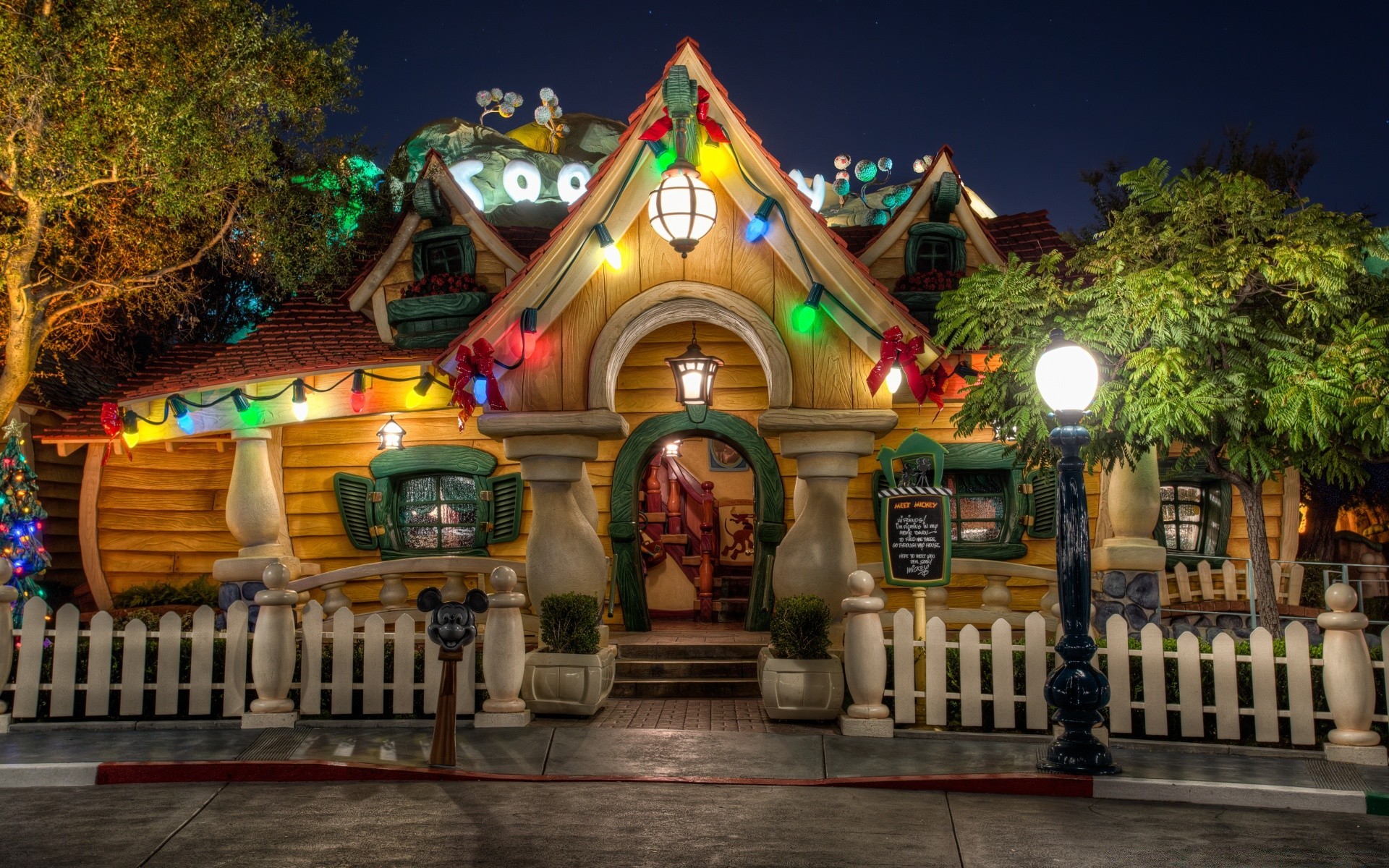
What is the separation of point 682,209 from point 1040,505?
621 cm

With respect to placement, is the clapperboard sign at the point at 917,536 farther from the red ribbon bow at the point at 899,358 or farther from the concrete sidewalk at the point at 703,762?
the concrete sidewalk at the point at 703,762

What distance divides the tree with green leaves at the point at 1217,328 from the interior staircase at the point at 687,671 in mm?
3529

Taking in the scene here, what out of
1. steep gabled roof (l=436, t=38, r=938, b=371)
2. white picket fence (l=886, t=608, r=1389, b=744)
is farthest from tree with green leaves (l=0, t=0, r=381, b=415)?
white picket fence (l=886, t=608, r=1389, b=744)

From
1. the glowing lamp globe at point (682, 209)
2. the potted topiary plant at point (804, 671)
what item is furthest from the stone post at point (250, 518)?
the potted topiary plant at point (804, 671)

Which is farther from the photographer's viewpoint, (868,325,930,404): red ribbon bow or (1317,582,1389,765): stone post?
(868,325,930,404): red ribbon bow

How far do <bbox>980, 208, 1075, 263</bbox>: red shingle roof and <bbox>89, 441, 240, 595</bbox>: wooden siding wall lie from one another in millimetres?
10686

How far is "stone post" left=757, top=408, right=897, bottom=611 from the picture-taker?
9.28 m

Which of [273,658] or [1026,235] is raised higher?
[1026,235]

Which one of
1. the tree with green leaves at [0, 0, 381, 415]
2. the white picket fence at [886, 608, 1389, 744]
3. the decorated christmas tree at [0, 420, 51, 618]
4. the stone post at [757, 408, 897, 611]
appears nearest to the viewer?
the white picket fence at [886, 608, 1389, 744]

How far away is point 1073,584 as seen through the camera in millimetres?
7289

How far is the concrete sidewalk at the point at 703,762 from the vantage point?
6.70m

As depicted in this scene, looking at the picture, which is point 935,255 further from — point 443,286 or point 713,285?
point 443,286

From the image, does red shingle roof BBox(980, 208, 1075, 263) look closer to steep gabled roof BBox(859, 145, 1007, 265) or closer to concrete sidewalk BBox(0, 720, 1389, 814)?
steep gabled roof BBox(859, 145, 1007, 265)

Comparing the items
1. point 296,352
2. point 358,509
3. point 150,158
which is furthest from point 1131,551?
point 150,158
